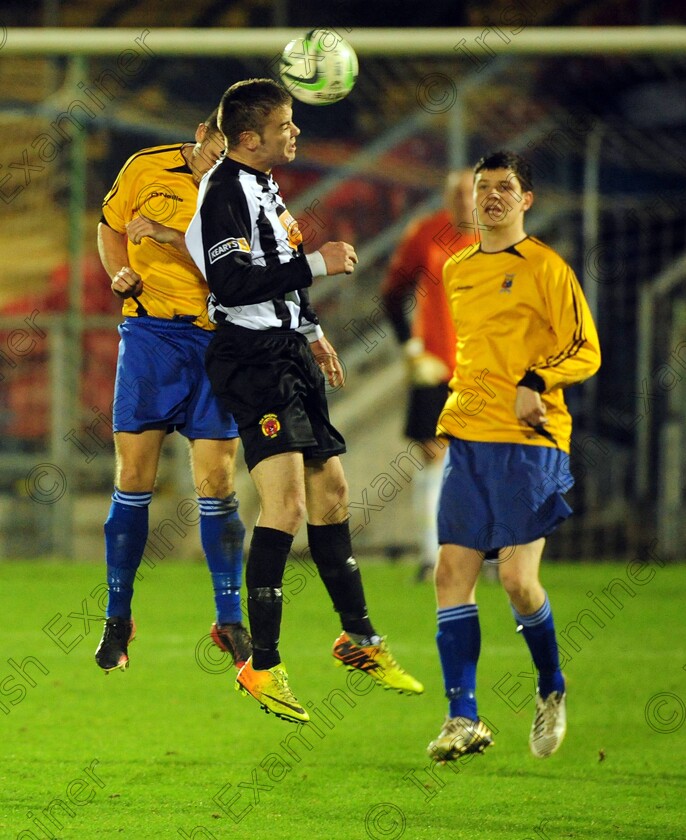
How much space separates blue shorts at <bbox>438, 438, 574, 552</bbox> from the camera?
4770 mm

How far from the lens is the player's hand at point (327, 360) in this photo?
4.73 m

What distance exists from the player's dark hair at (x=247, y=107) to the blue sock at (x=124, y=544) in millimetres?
1320

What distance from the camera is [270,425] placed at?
4.43 meters

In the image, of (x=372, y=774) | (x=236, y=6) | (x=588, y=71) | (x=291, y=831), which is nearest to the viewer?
(x=291, y=831)

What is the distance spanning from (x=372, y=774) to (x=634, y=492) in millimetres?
6492

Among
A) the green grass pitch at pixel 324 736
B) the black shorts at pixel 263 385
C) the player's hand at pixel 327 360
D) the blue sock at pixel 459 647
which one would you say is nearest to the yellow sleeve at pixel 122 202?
the black shorts at pixel 263 385

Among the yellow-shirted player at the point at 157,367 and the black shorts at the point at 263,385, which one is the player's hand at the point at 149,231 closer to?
the yellow-shirted player at the point at 157,367

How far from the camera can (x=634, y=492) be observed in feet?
35.5

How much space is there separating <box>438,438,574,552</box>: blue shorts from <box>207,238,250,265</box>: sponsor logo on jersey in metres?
1.13

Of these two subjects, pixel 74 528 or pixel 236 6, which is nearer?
pixel 74 528

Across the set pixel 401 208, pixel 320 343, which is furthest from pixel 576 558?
pixel 320 343

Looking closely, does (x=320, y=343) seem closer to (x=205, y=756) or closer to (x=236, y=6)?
(x=205, y=756)

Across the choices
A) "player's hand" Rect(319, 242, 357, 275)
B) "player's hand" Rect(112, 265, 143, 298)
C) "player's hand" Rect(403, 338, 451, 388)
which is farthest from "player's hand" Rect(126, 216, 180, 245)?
"player's hand" Rect(403, 338, 451, 388)

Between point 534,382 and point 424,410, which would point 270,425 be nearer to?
point 534,382
